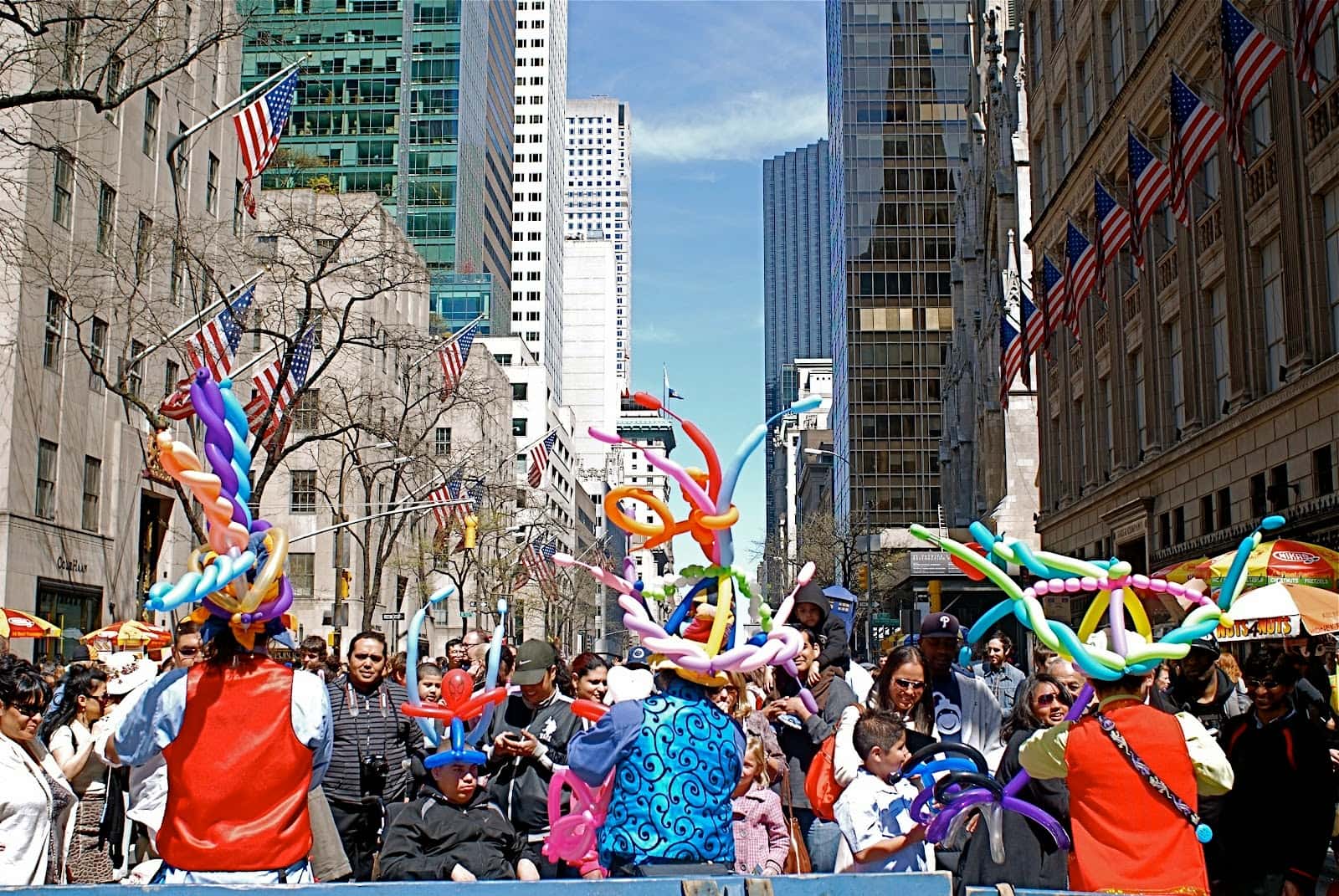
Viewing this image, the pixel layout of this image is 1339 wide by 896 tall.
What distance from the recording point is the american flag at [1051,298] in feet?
111

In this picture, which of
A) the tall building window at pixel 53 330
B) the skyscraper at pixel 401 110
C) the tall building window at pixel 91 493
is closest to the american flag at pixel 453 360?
the tall building window at pixel 91 493

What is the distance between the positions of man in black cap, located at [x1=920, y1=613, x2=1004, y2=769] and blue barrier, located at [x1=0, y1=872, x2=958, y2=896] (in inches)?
116

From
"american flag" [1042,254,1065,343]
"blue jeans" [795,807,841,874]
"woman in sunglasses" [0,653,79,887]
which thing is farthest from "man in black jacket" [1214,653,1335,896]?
"american flag" [1042,254,1065,343]

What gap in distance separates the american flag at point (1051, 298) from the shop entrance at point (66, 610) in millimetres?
24415

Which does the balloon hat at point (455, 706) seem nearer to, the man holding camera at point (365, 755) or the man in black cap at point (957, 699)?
the man holding camera at point (365, 755)

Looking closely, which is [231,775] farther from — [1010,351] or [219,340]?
[1010,351]

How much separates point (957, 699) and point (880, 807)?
1643 millimetres

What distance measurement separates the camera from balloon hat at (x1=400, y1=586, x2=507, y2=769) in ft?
21.3

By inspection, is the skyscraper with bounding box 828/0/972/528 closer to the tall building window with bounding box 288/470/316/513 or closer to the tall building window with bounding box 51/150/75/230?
the tall building window with bounding box 288/470/316/513

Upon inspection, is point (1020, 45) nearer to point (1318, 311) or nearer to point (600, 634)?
point (1318, 311)

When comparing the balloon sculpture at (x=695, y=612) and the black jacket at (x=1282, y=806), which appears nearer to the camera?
the balloon sculpture at (x=695, y=612)

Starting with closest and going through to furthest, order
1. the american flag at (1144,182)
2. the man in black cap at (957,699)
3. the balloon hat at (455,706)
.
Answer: the balloon hat at (455,706), the man in black cap at (957,699), the american flag at (1144,182)

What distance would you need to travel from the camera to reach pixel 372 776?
25.9 feet

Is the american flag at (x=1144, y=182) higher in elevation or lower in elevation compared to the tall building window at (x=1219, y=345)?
higher
